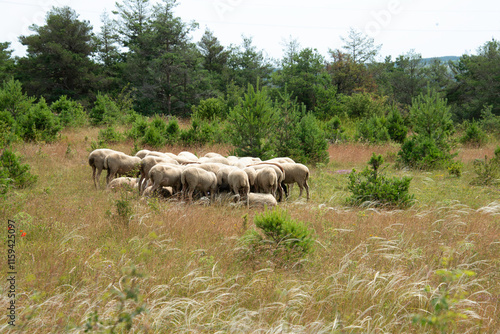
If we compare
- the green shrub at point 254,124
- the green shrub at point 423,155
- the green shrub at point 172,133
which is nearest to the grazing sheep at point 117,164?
the green shrub at point 254,124

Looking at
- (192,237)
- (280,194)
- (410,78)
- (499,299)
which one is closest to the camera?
(499,299)

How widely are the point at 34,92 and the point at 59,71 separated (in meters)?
3.10

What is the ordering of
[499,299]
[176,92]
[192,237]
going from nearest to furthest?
[499,299], [192,237], [176,92]

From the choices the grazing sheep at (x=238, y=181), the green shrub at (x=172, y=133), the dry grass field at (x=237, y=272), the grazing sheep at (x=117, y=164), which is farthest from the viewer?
the green shrub at (x=172, y=133)

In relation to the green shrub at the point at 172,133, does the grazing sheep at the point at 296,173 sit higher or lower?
lower

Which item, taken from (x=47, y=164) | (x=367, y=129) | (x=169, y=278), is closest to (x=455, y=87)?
(x=367, y=129)

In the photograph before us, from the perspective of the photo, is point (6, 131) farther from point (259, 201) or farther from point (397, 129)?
point (397, 129)

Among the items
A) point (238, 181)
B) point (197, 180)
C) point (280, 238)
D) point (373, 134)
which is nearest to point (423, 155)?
point (373, 134)

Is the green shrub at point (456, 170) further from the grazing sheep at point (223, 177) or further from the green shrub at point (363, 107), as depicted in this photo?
the green shrub at point (363, 107)

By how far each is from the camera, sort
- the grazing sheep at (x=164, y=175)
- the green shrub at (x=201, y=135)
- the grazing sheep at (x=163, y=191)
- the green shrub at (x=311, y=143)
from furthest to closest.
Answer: the green shrub at (x=201, y=135), the green shrub at (x=311, y=143), the grazing sheep at (x=163, y=191), the grazing sheep at (x=164, y=175)

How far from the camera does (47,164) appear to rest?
13562mm

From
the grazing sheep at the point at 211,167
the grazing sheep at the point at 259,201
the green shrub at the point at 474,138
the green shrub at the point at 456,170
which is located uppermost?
the grazing sheep at the point at 211,167

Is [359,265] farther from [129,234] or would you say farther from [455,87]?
[455,87]

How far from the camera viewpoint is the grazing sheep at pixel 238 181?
8609mm
